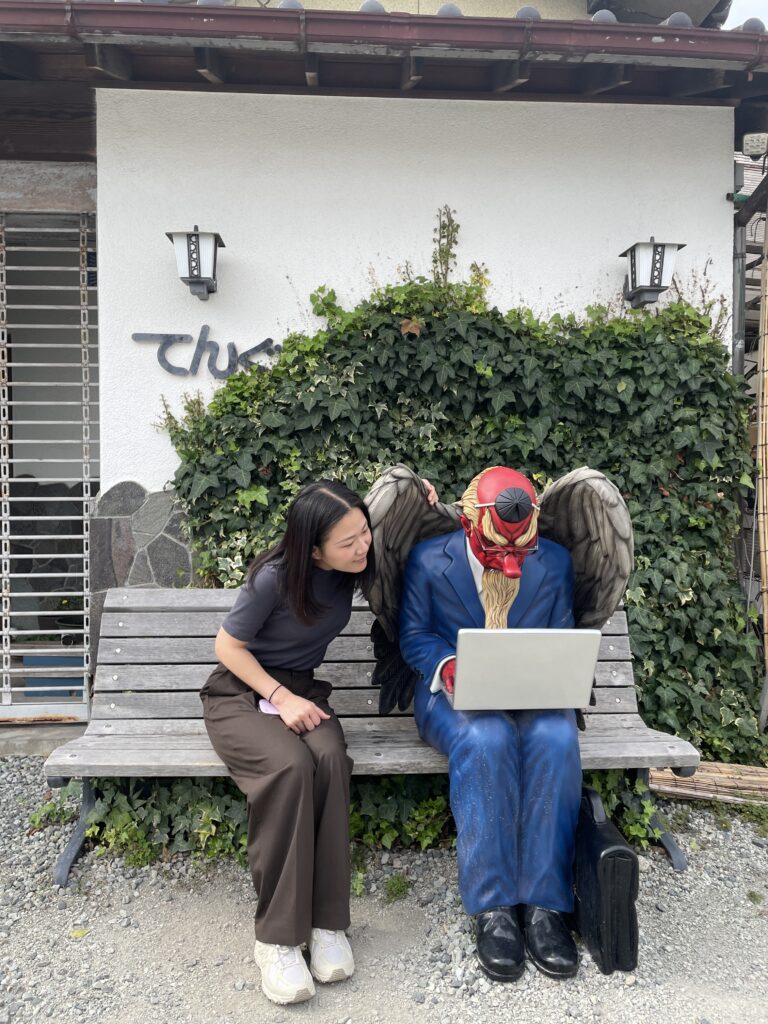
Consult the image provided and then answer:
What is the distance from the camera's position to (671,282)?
4.14 metres

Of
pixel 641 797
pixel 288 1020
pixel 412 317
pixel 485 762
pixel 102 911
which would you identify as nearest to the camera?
pixel 288 1020

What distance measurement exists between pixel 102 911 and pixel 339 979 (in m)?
0.90

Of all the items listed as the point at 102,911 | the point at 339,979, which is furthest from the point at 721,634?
the point at 102,911

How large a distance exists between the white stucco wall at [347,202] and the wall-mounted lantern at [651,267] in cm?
17

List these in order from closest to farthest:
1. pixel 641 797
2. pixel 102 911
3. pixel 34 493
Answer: pixel 102 911
pixel 641 797
pixel 34 493

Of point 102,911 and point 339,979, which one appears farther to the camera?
point 102,911

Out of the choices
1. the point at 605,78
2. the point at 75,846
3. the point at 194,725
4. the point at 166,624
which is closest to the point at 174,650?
the point at 166,624

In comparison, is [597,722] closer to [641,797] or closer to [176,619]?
[641,797]

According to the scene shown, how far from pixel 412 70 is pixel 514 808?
122 inches

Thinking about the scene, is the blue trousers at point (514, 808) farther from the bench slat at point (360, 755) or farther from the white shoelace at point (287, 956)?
the white shoelace at point (287, 956)

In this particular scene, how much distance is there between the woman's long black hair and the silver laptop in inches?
19.2

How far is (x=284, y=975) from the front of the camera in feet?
7.27

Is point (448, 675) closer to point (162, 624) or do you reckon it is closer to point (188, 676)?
point (188, 676)

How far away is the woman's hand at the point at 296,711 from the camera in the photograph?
2486mm
